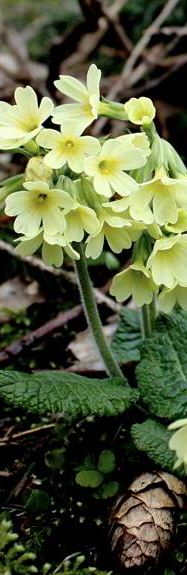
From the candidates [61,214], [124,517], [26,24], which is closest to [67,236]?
[61,214]

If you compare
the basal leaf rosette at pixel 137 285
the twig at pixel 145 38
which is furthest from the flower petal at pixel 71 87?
the twig at pixel 145 38

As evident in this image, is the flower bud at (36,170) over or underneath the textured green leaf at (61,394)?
over

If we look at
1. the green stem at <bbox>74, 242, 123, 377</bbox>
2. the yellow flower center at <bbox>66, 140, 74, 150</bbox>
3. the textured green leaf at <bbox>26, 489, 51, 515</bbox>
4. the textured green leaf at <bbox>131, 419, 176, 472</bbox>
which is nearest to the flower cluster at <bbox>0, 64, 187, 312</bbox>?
the yellow flower center at <bbox>66, 140, 74, 150</bbox>

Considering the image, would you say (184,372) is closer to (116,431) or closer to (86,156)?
(116,431)

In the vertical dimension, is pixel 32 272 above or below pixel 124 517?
above

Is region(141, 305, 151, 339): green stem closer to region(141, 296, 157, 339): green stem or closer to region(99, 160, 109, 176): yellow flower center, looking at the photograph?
region(141, 296, 157, 339): green stem

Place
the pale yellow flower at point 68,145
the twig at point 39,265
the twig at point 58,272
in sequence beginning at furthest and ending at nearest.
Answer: the twig at point 39,265, the twig at point 58,272, the pale yellow flower at point 68,145

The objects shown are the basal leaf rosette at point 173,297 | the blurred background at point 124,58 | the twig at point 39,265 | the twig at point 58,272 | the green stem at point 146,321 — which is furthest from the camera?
the blurred background at point 124,58

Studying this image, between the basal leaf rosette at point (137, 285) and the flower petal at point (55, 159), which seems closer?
the flower petal at point (55, 159)

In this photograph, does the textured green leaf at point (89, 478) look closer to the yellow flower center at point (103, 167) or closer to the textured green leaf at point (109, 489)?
the textured green leaf at point (109, 489)
